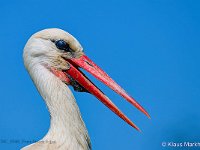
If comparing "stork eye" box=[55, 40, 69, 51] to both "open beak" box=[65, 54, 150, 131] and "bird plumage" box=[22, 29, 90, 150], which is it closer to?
"bird plumage" box=[22, 29, 90, 150]

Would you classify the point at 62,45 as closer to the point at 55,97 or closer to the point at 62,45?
the point at 62,45

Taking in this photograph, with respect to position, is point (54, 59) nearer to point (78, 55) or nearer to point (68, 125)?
point (78, 55)

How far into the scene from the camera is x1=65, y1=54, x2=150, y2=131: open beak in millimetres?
6000

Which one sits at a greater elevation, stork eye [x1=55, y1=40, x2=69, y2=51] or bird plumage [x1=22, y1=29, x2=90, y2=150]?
stork eye [x1=55, y1=40, x2=69, y2=51]

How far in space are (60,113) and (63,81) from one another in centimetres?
37

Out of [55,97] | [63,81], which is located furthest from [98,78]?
[55,97]

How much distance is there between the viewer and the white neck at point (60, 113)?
5.70 meters

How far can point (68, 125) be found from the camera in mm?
5773

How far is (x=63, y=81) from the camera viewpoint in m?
6.06

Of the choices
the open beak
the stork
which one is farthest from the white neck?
the open beak

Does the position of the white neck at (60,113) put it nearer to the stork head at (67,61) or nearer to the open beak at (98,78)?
the stork head at (67,61)

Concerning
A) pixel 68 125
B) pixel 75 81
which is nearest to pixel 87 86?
pixel 75 81

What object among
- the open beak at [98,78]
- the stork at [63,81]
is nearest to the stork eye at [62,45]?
the stork at [63,81]

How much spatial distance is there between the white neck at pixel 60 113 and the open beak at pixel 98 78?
19 centimetres
